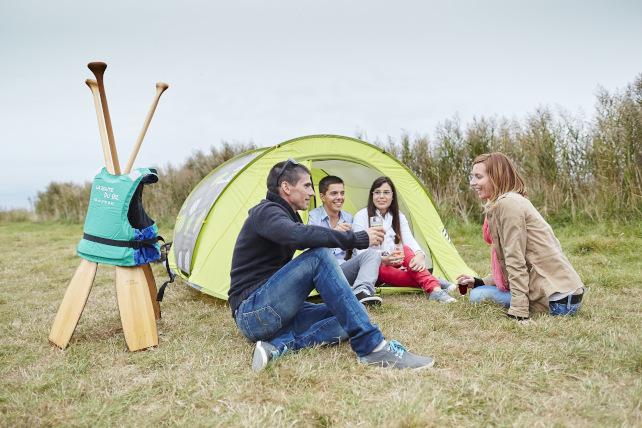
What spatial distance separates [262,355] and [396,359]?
0.70 m

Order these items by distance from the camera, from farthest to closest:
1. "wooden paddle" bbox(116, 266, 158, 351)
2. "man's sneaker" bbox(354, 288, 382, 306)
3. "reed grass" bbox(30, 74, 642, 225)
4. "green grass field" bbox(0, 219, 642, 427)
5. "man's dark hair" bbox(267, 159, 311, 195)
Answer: "reed grass" bbox(30, 74, 642, 225), "man's sneaker" bbox(354, 288, 382, 306), "wooden paddle" bbox(116, 266, 158, 351), "man's dark hair" bbox(267, 159, 311, 195), "green grass field" bbox(0, 219, 642, 427)

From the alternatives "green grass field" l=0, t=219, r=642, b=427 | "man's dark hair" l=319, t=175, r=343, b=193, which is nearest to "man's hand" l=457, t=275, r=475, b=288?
"green grass field" l=0, t=219, r=642, b=427

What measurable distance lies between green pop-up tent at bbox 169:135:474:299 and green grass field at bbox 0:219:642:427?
0.59 metres

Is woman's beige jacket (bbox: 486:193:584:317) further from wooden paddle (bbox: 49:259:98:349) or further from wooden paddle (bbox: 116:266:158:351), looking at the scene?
wooden paddle (bbox: 49:259:98:349)

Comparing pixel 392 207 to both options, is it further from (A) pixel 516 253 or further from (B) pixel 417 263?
(A) pixel 516 253

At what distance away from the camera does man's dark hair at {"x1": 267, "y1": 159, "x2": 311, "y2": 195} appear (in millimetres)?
2758

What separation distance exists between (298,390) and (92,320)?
2207mm

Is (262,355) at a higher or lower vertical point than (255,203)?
lower

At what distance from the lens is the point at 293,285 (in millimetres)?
2602

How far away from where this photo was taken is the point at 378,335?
2551mm

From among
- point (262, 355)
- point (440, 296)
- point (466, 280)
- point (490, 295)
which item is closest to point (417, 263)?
point (440, 296)

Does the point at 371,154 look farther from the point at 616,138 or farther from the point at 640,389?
the point at 616,138

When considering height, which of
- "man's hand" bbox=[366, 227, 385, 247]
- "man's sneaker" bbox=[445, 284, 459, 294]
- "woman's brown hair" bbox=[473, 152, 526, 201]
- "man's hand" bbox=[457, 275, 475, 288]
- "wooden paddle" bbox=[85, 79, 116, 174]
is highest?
"wooden paddle" bbox=[85, 79, 116, 174]

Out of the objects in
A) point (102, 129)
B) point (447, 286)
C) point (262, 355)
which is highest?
point (102, 129)
